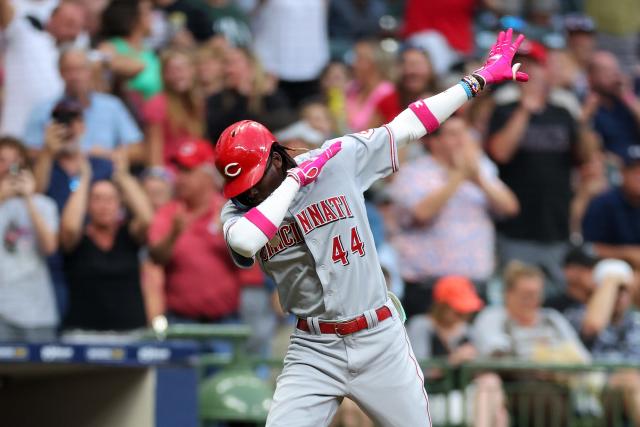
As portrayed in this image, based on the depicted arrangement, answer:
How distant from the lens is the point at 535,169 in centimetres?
962

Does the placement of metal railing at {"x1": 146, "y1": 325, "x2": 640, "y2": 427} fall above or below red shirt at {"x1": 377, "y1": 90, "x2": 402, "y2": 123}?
below

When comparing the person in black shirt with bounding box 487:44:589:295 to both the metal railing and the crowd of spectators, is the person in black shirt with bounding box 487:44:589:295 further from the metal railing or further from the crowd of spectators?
the metal railing

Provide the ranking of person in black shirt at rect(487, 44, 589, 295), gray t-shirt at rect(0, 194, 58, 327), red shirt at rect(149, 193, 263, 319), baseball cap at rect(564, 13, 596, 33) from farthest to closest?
baseball cap at rect(564, 13, 596, 33), person in black shirt at rect(487, 44, 589, 295), red shirt at rect(149, 193, 263, 319), gray t-shirt at rect(0, 194, 58, 327)

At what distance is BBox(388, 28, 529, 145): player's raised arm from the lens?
5238mm

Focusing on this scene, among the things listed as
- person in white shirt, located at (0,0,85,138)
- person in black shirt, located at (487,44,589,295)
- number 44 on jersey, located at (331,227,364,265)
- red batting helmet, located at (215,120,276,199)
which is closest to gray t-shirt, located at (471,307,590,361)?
person in black shirt, located at (487,44,589,295)

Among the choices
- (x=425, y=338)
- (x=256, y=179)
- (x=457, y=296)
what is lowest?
(x=425, y=338)

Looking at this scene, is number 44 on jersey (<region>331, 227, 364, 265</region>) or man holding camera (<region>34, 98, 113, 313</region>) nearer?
number 44 on jersey (<region>331, 227, 364, 265</region>)

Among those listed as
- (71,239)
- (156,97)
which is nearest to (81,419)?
(71,239)

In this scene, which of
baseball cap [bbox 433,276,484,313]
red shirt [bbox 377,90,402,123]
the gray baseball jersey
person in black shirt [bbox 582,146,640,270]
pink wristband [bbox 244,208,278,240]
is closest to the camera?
pink wristband [bbox 244,208,278,240]

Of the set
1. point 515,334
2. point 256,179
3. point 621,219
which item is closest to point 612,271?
point 515,334

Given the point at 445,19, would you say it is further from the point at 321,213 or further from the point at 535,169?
the point at 321,213

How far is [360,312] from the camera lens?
518 centimetres

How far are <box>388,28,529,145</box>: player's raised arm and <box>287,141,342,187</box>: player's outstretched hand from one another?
31cm

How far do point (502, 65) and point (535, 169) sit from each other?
170 inches
